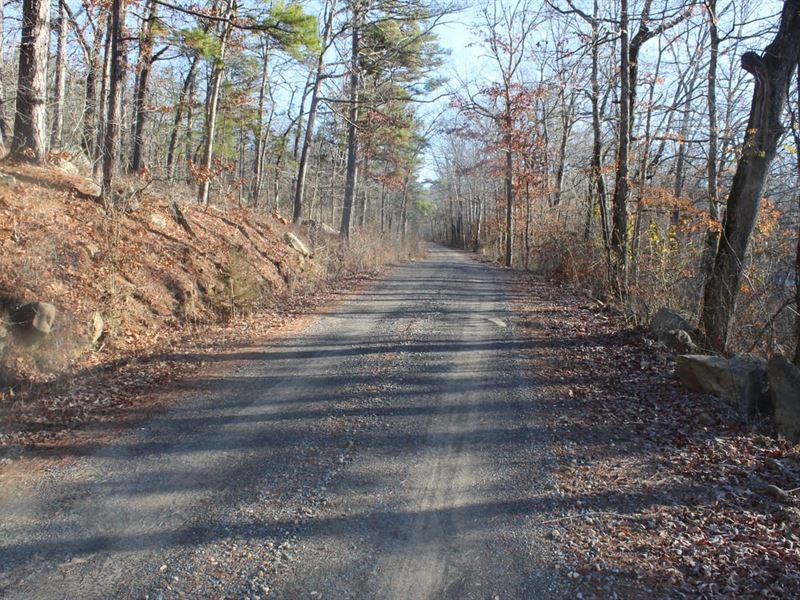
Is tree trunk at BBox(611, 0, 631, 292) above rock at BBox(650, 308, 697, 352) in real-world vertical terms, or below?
above

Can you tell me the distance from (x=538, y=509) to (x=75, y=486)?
3.57m

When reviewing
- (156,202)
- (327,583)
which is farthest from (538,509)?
(156,202)

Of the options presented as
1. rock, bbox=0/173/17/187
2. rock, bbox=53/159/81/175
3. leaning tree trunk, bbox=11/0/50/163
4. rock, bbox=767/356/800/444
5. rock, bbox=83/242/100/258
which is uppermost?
leaning tree trunk, bbox=11/0/50/163

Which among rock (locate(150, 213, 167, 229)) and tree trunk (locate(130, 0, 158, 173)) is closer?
rock (locate(150, 213, 167, 229))

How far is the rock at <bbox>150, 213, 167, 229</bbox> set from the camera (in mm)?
10586

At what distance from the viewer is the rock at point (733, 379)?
5.77m

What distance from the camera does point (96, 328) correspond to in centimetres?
707

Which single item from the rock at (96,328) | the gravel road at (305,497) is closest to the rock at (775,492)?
the gravel road at (305,497)

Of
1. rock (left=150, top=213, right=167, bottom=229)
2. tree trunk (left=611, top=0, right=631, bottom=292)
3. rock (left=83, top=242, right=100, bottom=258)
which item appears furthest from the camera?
tree trunk (left=611, top=0, right=631, bottom=292)

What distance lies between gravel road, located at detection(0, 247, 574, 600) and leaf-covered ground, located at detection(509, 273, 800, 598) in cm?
29

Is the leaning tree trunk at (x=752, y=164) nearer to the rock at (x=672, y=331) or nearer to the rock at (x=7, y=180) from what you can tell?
the rock at (x=672, y=331)

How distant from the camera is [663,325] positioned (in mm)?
8266

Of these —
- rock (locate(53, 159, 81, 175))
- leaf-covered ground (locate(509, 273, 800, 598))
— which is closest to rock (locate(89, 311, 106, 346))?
rock (locate(53, 159, 81, 175))

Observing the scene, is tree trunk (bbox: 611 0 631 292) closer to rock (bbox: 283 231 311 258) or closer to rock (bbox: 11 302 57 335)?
rock (bbox: 283 231 311 258)
